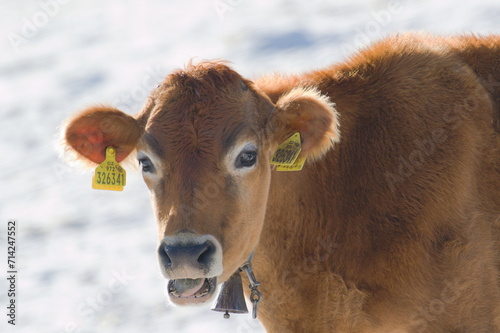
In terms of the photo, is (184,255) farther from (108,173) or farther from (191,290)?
(108,173)

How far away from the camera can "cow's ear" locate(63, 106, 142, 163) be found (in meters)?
5.15

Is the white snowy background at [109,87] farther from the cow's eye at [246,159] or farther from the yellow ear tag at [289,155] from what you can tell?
the cow's eye at [246,159]

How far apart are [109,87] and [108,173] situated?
10.7 meters

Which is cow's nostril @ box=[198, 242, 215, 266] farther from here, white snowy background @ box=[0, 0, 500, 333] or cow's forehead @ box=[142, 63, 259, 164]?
white snowy background @ box=[0, 0, 500, 333]

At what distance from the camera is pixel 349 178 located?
5.49 meters

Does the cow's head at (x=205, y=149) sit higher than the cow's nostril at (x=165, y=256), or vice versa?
the cow's head at (x=205, y=149)

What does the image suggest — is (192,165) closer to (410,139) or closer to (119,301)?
(410,139)

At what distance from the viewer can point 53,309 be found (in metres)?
9.99

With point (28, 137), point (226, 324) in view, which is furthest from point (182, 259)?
point (28, 137)

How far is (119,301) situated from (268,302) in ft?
16.3

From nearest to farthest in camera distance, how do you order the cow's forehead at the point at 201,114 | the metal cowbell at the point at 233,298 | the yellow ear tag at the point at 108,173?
the cow's forehead at the point at 201,114
the metal cowbell at the point at 233,298
the yellow ear tag at the point at 108,173

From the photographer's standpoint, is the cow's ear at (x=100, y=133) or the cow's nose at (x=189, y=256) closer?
the cow's nose at (x=189, y=256)

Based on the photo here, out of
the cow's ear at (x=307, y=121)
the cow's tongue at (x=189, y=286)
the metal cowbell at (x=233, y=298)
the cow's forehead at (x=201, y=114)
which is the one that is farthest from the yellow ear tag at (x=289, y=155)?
the cow's tongue at (x=189, y=286)

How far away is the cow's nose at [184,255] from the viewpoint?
4.38m
